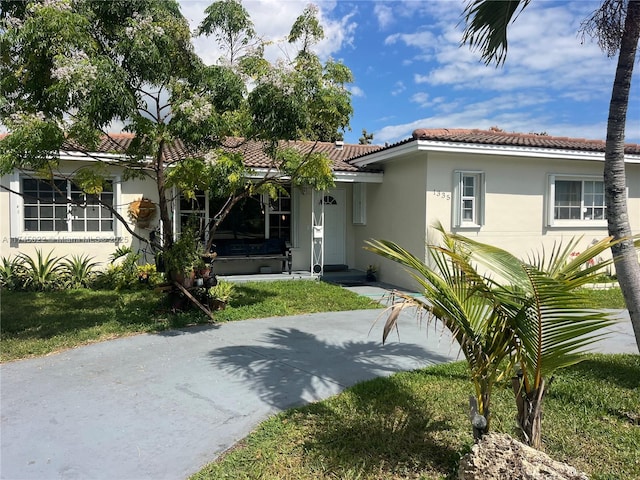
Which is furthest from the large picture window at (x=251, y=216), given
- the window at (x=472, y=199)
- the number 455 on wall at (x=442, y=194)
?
the window at (x=472, y=199)

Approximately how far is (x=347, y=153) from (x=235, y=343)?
10.6 m

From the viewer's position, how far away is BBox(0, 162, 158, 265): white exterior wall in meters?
10.8

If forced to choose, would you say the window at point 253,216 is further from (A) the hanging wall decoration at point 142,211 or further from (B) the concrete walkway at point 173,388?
(B) the concrete walkway at point 173,388

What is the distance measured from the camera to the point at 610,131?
4.62m

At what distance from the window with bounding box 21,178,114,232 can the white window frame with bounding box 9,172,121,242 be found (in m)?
0.06

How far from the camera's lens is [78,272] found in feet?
35.0

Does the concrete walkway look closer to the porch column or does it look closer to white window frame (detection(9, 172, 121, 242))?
the porch column

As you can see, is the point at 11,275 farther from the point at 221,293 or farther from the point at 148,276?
the point at 221,293

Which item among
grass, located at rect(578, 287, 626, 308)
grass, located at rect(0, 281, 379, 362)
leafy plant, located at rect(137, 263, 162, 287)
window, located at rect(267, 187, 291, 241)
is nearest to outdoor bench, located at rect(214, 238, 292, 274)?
window, located at rect(267, 187, 291, 241)

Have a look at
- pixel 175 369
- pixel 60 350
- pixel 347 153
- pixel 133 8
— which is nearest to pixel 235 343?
pixel 175 369

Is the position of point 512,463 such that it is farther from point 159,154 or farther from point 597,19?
point 159,154

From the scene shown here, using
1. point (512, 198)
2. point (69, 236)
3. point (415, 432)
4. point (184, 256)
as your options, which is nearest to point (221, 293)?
point (184, 256)

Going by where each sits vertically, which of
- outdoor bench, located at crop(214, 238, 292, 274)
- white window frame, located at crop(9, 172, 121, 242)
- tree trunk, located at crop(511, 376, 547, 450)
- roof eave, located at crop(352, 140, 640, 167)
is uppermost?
roof eave, located at crop(352, 140, 640, 167)

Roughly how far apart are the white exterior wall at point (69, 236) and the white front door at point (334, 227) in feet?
16.5
